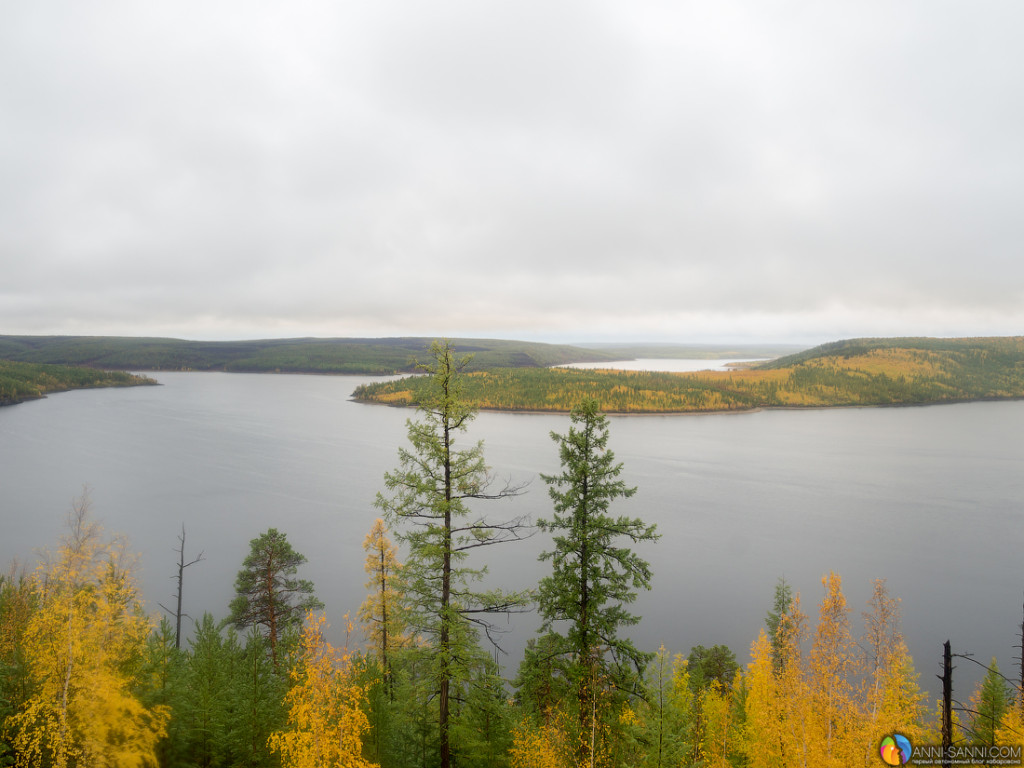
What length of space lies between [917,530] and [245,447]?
84772 millimetres

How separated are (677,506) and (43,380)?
656 ft

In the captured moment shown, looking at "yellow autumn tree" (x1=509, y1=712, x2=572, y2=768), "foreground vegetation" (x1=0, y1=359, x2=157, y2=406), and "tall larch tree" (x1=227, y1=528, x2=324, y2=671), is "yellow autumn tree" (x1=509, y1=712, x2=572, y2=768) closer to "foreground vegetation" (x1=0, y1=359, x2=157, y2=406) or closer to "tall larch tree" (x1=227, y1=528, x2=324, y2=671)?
"tall larch tree" (x1=227, y1=528, x2=324, y2=671)

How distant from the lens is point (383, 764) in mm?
14820

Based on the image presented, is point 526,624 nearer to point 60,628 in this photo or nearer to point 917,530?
point 60,628

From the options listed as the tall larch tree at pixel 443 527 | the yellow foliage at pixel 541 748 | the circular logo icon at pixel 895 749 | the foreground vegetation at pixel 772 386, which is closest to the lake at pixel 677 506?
the tall larch tree at pixel 443 527

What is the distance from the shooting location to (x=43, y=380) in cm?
16550

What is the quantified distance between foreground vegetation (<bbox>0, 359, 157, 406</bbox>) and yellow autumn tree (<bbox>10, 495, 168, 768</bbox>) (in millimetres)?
164353

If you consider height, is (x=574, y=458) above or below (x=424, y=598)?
above

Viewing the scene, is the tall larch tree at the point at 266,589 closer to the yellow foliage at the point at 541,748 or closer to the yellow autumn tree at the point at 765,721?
the yellow foliage at the point at 541,748

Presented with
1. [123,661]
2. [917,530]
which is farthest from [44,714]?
[917,530]

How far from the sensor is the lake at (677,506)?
32.1 metres

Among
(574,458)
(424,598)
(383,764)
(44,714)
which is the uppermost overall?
(574,458)

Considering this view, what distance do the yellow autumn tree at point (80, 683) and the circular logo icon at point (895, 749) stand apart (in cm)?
1559

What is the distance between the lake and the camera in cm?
3206
